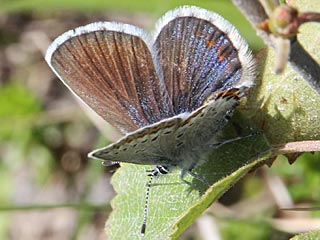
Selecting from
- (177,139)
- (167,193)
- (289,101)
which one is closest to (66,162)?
(167,193)

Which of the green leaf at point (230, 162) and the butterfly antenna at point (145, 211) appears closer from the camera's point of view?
the green leaf at point (230, 162)

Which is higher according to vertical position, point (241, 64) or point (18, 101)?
point (18, 101)

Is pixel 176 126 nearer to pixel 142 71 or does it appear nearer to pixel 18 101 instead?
pixel 142 71

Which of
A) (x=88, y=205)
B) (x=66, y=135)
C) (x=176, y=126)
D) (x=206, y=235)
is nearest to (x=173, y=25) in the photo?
(x=176, y=126)

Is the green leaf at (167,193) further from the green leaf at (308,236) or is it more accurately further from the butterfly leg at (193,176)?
the green leaf at (308,236)

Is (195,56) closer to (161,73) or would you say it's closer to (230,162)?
(161,73)

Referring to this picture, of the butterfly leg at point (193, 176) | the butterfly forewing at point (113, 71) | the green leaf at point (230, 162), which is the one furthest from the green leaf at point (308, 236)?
the butterfly forewing at point (113, 71)
